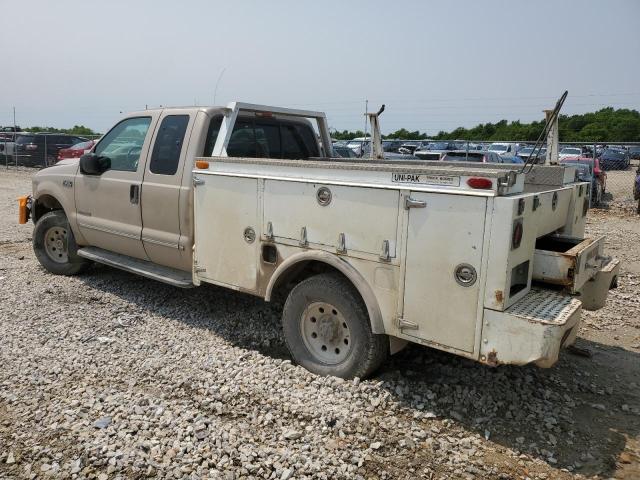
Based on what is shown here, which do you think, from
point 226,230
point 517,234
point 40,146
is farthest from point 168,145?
point 40,146

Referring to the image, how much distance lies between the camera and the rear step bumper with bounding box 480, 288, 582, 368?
3426 mm

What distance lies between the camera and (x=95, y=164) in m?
6.34

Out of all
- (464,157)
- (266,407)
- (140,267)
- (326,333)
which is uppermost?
(464,157)

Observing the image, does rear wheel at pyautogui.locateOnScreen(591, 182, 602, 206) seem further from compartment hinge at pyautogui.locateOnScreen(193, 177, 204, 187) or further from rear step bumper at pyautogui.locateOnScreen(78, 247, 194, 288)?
compartment hinge at pyautogui.locateOnScreen(193, 177, 204, 187)

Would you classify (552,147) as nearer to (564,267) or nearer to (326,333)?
(564,267)

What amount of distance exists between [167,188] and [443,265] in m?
3.02

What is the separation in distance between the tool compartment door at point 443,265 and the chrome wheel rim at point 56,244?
16.4 ft

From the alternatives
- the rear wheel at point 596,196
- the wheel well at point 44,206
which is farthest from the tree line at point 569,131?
the wheel well at point 44,206

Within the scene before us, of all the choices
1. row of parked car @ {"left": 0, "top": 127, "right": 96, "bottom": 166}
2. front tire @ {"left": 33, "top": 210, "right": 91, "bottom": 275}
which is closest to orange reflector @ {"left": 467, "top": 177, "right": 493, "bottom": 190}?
front tire @ {"left": 33, "top": 210, "right": 91, "bottom": 275}

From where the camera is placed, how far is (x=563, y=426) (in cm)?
399

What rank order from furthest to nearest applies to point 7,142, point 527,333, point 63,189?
point 7,142 → point 63,189 → point 527,333

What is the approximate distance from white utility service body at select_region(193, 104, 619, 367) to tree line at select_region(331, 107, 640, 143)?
4492cm

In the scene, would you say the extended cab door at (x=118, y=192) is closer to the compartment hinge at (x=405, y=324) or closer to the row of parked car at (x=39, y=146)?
the compartment hinge at (x=405, y=324)

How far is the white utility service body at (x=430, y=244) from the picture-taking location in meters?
3.54
